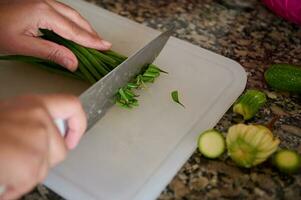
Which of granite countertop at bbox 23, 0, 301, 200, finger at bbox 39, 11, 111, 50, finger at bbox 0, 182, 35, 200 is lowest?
granite countertop at bbox 23, 0, 301, 200

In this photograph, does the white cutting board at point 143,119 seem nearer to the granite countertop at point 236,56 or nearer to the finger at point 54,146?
the granite countertop at point 236,56

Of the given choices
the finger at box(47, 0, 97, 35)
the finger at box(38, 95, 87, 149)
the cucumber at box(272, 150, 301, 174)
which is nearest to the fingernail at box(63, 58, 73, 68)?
the finger at box(47, 0, 97, 35)

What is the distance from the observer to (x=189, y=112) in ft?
3.59

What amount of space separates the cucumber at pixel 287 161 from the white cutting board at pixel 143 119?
196 mm

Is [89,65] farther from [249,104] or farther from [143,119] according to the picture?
[249,104]

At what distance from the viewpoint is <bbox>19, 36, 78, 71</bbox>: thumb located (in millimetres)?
Result: 1097

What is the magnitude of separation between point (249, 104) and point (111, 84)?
36 cm

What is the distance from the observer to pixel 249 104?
1.07 metres

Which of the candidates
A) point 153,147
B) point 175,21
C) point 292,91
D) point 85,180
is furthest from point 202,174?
point 175,21

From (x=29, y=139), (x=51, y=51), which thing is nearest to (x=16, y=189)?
(x=29, y=139)

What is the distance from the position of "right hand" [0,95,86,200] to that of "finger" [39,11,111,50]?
1.23 feet

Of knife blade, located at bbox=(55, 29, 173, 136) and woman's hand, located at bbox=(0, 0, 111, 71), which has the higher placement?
woman's hand, located at bbox=(0, 0, 111, 71)

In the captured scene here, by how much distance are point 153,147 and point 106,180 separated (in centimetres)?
15

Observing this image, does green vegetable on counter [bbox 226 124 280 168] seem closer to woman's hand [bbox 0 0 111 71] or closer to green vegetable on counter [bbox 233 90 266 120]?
green vegetable on counter [bbox 233 90 266 120]
